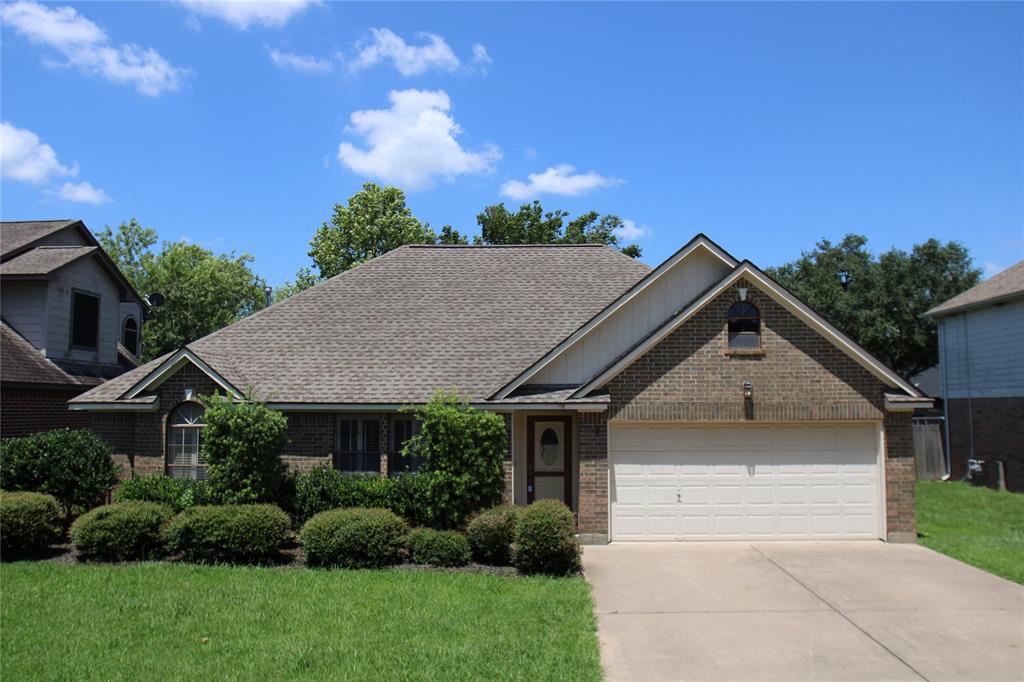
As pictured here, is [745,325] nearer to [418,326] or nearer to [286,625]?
[418,326]

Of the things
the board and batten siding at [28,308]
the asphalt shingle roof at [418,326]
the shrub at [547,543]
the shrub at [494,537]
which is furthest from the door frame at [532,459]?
the board and batten siding at [28,308]

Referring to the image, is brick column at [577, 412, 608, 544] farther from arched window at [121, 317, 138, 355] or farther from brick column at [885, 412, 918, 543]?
arched window at [121, 317, 138, 355]

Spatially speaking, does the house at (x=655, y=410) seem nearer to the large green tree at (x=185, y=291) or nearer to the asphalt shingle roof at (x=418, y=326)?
the asphalt shingle roof at (x=418, y=326)

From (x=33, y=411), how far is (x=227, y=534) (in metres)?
9.77

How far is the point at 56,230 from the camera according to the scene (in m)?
21.8

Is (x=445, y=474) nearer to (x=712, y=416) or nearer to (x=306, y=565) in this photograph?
(x=306, y=565)

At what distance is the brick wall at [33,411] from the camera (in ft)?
57.6

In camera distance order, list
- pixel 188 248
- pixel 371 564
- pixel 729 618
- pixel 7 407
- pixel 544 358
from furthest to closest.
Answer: pixel 188 248 → pixel 7 407 → pixel 544 358 → pixel 371 564 → pixel 729 618

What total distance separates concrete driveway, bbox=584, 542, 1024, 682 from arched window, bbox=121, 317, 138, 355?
17973 mm

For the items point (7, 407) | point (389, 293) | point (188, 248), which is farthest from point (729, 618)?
point (188, 248)

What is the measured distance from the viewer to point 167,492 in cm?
1380

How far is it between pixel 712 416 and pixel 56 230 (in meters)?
19.3

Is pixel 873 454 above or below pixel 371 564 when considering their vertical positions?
above

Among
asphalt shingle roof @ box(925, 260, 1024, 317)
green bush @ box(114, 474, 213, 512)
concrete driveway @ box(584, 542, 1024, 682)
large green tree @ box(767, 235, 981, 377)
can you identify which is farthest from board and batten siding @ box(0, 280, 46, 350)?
large green tree @ box(767, 235, 981, 377)
